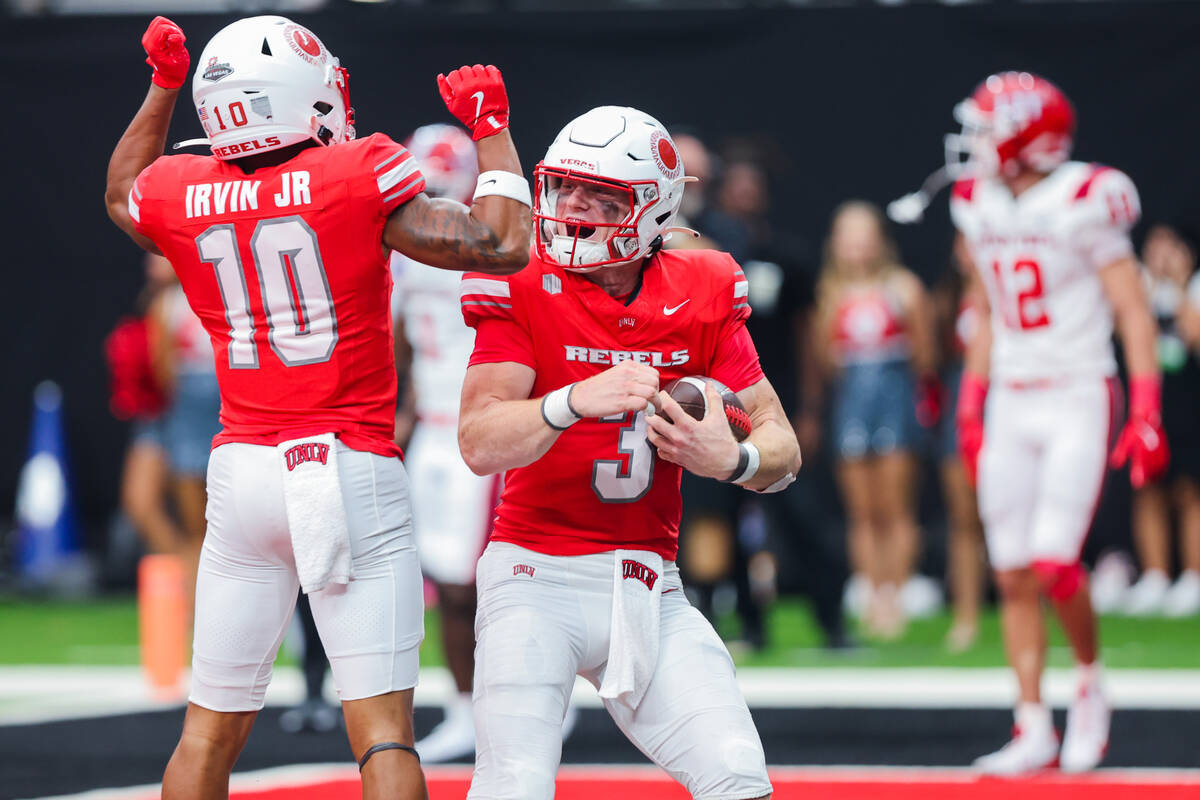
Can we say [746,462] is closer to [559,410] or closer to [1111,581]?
[559,410]

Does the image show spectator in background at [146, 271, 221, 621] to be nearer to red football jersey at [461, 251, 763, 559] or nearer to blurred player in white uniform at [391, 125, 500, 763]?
blurred player in white uniform at [391, 125, 500, 763]

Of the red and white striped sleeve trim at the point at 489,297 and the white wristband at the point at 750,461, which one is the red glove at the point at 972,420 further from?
the red and white striped sleeve trim at the point at 489,297

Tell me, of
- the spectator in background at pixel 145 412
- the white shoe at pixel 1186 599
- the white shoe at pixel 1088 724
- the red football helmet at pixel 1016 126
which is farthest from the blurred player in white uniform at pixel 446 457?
the white shoe at pixel 1186 599

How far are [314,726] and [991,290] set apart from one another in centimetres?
285

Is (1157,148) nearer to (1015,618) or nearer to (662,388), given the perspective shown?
(1015,618)

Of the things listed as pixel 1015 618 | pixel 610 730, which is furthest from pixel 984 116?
pixel 610 730

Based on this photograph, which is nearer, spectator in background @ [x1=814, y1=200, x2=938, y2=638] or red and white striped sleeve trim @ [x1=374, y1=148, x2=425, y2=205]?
red and white striped sleeve trim @ [x1=374, y1=148, x2=425, y2=205]

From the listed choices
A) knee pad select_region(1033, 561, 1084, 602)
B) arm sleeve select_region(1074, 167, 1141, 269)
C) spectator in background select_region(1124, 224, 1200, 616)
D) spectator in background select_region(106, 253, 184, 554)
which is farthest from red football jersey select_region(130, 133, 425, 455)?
spectator in background select_region(1124, 224, 1200, 616)

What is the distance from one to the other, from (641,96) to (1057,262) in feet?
18.9

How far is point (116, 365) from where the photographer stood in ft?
30.3

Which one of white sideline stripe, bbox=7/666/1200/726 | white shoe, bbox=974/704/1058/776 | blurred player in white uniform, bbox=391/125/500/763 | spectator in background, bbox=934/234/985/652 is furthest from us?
spectator in background, bbox=934/234/985/652

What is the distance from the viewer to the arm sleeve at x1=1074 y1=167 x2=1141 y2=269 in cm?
550

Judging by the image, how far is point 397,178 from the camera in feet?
11.2

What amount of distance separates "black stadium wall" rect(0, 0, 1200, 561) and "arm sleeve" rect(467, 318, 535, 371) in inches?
284
